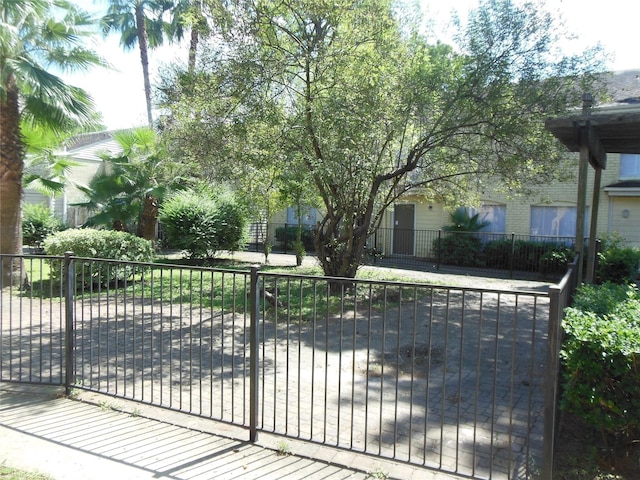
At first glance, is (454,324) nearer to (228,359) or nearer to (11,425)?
(228,359)

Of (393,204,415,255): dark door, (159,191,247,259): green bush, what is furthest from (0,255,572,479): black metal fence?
(393,204,415,255): dark door

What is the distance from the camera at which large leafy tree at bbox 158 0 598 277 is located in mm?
8523

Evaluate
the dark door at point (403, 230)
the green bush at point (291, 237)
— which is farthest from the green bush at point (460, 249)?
the green bush at point (291, 237)

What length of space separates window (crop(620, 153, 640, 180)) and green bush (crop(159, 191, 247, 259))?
13942 mm

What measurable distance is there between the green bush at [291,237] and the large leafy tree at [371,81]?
1219 cm

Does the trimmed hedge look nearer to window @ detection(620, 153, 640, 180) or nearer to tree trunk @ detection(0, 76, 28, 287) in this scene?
window @ detection(620, 153, 640, 180)

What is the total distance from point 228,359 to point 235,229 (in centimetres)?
1039

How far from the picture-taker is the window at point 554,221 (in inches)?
712

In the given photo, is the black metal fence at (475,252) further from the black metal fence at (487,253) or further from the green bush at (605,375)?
the green bush at (605,375)

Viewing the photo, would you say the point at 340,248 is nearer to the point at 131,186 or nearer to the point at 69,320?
the point at 69,320

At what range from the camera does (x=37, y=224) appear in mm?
20750

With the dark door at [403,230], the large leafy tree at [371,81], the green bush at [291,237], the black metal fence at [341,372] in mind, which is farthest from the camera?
the green bush at [291,237]

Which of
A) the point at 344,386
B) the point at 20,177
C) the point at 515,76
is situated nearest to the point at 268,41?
the point at 515,76

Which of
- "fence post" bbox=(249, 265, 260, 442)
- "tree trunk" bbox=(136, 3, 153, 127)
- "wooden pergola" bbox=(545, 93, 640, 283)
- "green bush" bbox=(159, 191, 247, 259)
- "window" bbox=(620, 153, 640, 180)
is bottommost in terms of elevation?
"fence post" bbox=(249, 265, 260, 442)
